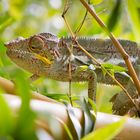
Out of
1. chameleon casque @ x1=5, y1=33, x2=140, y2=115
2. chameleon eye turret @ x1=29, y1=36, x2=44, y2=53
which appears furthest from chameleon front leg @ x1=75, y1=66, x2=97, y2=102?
chameleon eye turret @ x1=29, y1=36, x2=44, y2=53

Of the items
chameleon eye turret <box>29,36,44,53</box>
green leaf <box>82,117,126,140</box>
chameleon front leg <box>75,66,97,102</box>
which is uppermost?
chameleon eye turret <box>29,36,44,53</box>

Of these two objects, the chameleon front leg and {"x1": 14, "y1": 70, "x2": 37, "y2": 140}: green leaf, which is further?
the chameleon front leg

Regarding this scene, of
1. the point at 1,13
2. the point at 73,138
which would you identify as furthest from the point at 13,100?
the point at 1,13

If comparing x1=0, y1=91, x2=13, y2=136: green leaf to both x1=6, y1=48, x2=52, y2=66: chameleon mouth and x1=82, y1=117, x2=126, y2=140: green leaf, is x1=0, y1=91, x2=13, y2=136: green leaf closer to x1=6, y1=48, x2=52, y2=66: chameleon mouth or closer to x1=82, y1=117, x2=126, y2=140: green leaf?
Answer: x1=82, y1=117, x2=126, y2=140: green leaf

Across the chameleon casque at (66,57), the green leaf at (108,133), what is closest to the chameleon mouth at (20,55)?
the chameleon casque at (66,57)

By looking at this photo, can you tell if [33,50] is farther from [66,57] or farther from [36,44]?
[66,57]

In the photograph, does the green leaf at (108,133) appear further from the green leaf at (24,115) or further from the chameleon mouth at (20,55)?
the chameleon mouth at (20,55)

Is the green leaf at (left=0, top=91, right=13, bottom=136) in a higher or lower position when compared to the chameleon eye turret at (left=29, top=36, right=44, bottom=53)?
lower

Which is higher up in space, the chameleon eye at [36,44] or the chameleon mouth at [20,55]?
the chameleon eye at [36,44]

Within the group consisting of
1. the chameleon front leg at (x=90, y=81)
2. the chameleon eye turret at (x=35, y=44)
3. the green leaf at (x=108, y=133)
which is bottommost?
the chameleon front leg at (x=90, y=81)
